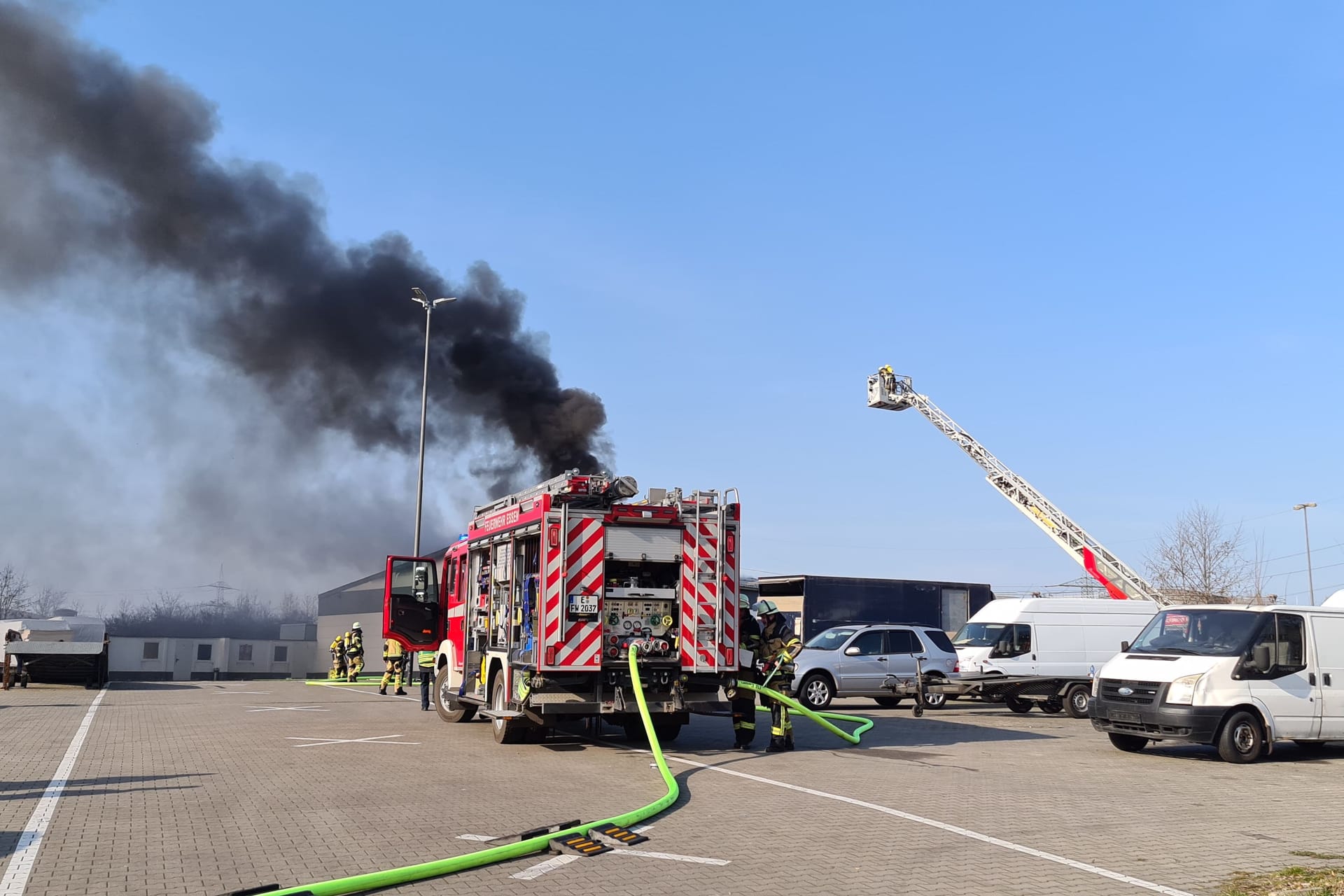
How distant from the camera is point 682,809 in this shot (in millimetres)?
8703

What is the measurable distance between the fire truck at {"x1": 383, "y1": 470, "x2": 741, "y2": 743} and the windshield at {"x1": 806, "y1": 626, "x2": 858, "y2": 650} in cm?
690

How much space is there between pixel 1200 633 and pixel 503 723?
8.43 metres

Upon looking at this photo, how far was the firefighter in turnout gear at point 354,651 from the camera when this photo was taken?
26391 mm

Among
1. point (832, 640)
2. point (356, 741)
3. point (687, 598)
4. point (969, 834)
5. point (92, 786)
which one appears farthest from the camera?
point (832, 640)

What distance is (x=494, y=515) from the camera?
47.8 ft

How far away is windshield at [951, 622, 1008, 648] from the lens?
2006cm

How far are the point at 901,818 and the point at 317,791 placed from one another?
4810 mm

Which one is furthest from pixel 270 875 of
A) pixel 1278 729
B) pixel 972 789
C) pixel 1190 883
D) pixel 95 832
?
pixel 1278 729

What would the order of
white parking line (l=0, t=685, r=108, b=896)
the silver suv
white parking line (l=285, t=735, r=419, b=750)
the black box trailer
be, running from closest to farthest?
1. white parking line (l=0, t=685, r=108, b=896)
2. white parking line (l=285, t=735, r=419, b=750)
3. the silver suv
4. the black box trailer

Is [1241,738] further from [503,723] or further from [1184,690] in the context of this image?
[503,723]

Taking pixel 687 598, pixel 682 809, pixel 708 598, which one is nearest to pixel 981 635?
pixel 708 598

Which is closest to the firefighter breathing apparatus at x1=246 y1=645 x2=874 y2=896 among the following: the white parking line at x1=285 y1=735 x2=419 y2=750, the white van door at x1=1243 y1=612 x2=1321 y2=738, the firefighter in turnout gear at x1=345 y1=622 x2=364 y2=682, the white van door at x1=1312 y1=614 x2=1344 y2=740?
the white parking line at x1=285 y1=735 x2=419 y2=750

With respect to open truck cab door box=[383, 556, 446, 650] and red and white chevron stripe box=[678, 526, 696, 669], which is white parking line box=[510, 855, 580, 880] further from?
open truck cab door box=[383, 556, 446, 650]

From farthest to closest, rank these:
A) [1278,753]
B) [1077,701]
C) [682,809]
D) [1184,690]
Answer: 1. [1077,701]
2. [1278,753]
3. [1184,690]
4. [682,809]
